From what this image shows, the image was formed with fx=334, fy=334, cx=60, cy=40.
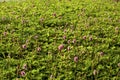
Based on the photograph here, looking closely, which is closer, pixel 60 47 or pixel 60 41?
pixel 60 47

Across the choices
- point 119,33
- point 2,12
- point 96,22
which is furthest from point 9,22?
point 119,33

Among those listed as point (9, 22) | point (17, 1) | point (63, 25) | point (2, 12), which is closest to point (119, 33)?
point (63, 25)

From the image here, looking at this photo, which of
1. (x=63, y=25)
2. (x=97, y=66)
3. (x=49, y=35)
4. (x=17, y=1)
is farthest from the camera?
(x=17, y=1)

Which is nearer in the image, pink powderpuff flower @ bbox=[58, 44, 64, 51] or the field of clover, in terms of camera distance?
the field of clover

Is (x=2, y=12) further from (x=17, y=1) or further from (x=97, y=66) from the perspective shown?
(x=97, y=66)

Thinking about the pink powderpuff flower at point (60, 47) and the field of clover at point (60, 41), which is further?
the pink powderpuff flower at point (60, 47)

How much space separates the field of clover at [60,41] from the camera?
182 inches

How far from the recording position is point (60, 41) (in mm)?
5469

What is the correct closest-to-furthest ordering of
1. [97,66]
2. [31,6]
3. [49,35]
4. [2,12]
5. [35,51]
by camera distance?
[97,66] → [35,51] → [49,35] → [2,12] → [31,6]

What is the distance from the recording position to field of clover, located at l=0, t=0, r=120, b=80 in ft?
15.2

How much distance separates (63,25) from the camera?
6.30 meters

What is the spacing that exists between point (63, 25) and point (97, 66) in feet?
5.73

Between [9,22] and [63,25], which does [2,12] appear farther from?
[63,25]

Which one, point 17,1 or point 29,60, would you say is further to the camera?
point 17,1
